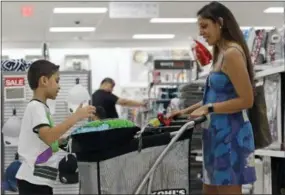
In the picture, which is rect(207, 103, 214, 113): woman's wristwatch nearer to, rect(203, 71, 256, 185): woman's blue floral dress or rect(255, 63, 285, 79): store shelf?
rect(203, 71, 256, 185): woman's blue floral dress

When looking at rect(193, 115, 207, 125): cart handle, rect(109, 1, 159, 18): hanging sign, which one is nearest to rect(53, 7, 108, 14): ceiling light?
rect(109, 1, 159, 18): hanging sign

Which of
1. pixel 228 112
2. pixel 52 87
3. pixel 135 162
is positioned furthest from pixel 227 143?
pixel 52 87

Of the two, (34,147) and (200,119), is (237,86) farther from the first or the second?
(34,147)

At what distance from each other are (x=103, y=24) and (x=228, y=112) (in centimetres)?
948

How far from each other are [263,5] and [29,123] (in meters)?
8.11

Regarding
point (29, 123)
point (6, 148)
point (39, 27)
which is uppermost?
point (39, 27)

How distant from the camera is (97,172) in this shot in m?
2.22

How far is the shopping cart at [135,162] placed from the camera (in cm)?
223

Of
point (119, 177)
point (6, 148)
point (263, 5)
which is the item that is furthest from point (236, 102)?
point (263, 5)

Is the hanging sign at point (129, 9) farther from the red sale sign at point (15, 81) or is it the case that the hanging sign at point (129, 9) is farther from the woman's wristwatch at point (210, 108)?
the woman's wristwatch at point (210, 108)

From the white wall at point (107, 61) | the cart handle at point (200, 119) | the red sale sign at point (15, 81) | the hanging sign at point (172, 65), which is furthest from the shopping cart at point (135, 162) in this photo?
the white wall at point (107, 61)

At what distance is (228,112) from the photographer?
241cm

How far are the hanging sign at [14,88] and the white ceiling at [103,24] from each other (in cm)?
509

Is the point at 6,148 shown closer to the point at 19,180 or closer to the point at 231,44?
the point at 19,180
